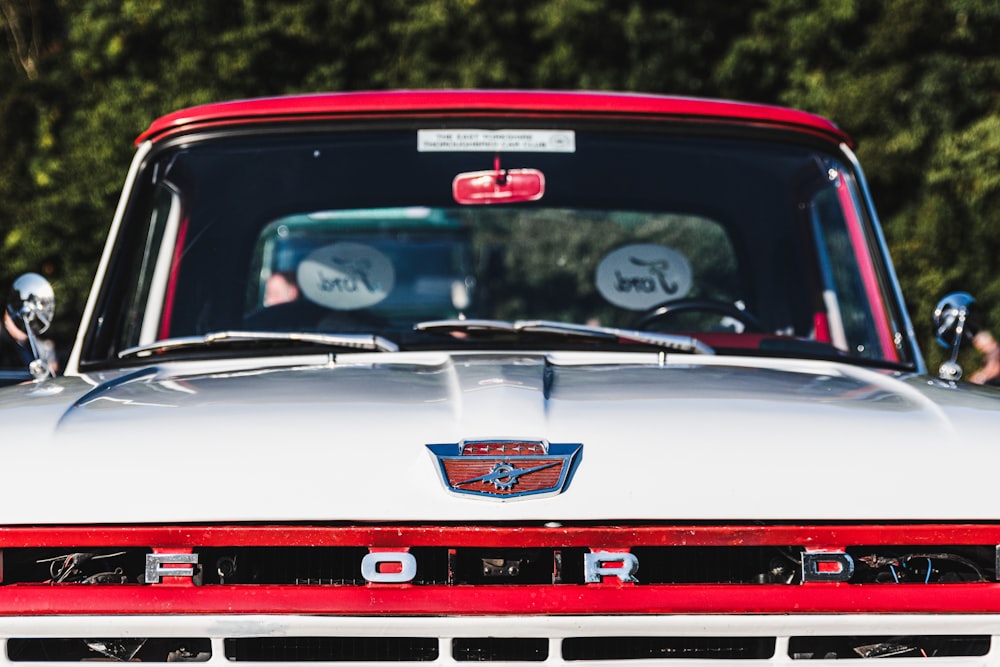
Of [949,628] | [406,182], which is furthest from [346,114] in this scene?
[949,628]

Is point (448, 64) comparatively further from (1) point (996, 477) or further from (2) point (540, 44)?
(1) point (996, 477)

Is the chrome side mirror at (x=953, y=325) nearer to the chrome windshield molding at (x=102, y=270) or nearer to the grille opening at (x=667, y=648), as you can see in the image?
the grille opening at (x=667, y=648)

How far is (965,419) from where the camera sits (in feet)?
7.75

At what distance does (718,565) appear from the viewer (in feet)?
7.23

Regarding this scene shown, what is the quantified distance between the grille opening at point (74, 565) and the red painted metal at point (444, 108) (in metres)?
1.42

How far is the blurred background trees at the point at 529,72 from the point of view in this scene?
2128cm

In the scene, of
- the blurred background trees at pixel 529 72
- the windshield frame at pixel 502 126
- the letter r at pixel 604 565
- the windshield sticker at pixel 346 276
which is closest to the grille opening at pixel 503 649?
the letter r at pixel 604 565

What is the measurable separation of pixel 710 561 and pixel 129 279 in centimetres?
167

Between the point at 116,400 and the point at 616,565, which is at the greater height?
the point at 116,400

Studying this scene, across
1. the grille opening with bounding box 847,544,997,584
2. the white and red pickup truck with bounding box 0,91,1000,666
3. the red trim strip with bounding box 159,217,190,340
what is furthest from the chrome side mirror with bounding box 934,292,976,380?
the red trim strip with bounding box 159,217,190,340

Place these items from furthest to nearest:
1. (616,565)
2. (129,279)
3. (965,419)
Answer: (129,279)
(965,419)
(616,565)

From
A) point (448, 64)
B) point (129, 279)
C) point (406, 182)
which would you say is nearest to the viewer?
point (129, 279)

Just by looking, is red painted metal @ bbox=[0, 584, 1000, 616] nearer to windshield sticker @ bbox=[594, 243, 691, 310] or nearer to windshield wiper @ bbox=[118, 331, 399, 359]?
windshield wiper @ bbox=[118, 331, 399, 359]

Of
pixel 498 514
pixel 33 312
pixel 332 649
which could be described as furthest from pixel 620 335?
pixel 33 312
